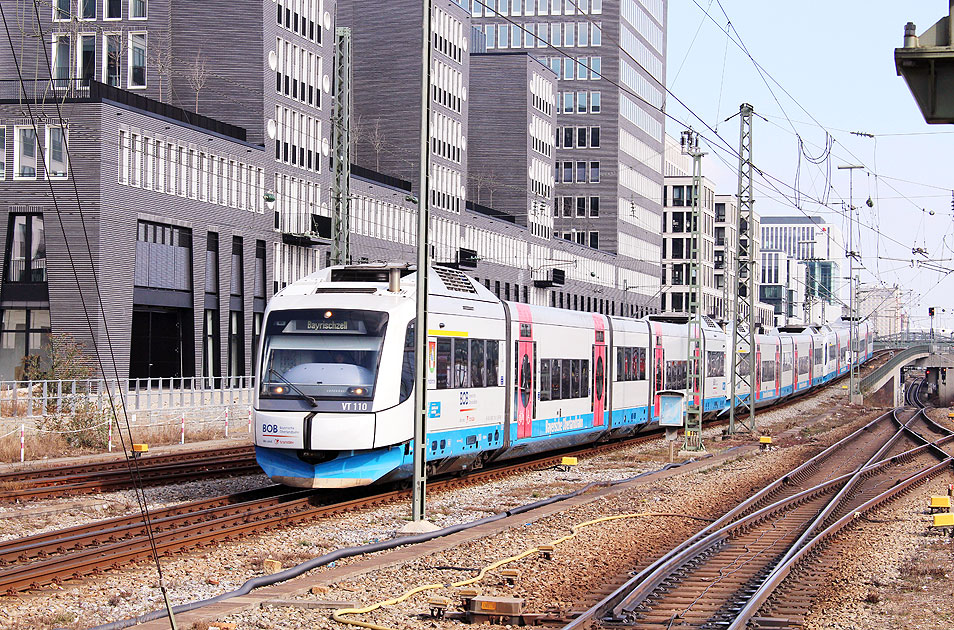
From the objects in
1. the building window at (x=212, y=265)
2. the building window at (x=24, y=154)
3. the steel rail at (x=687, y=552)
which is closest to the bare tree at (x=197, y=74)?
the building window at (x=212, y=265)

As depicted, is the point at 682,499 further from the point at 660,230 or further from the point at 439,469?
the point at 660,230

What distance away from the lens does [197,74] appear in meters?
60.7

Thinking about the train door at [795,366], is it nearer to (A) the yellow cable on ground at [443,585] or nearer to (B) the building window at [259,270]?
(B) the building window at [259,270]

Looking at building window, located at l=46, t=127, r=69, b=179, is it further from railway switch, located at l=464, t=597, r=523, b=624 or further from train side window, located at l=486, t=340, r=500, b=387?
railway switch, located at l=464, t=597, r=523, b=624

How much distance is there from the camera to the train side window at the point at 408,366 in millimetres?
19688

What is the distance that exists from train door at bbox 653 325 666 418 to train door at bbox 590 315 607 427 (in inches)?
231

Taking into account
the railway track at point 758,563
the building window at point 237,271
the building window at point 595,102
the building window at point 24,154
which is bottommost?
the railway track at point 758,563

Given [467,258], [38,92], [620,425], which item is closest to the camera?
[620,425]

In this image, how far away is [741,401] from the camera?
2002 inches

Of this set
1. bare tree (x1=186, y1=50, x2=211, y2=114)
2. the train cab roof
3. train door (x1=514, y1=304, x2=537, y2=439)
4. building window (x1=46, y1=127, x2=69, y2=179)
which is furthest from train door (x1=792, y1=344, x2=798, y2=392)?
the train cab roof

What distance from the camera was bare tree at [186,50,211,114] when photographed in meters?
60.6

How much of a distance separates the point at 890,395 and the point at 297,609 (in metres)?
113

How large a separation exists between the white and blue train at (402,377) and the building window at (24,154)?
1122 inches

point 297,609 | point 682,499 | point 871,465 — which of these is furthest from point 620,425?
point 297,609
